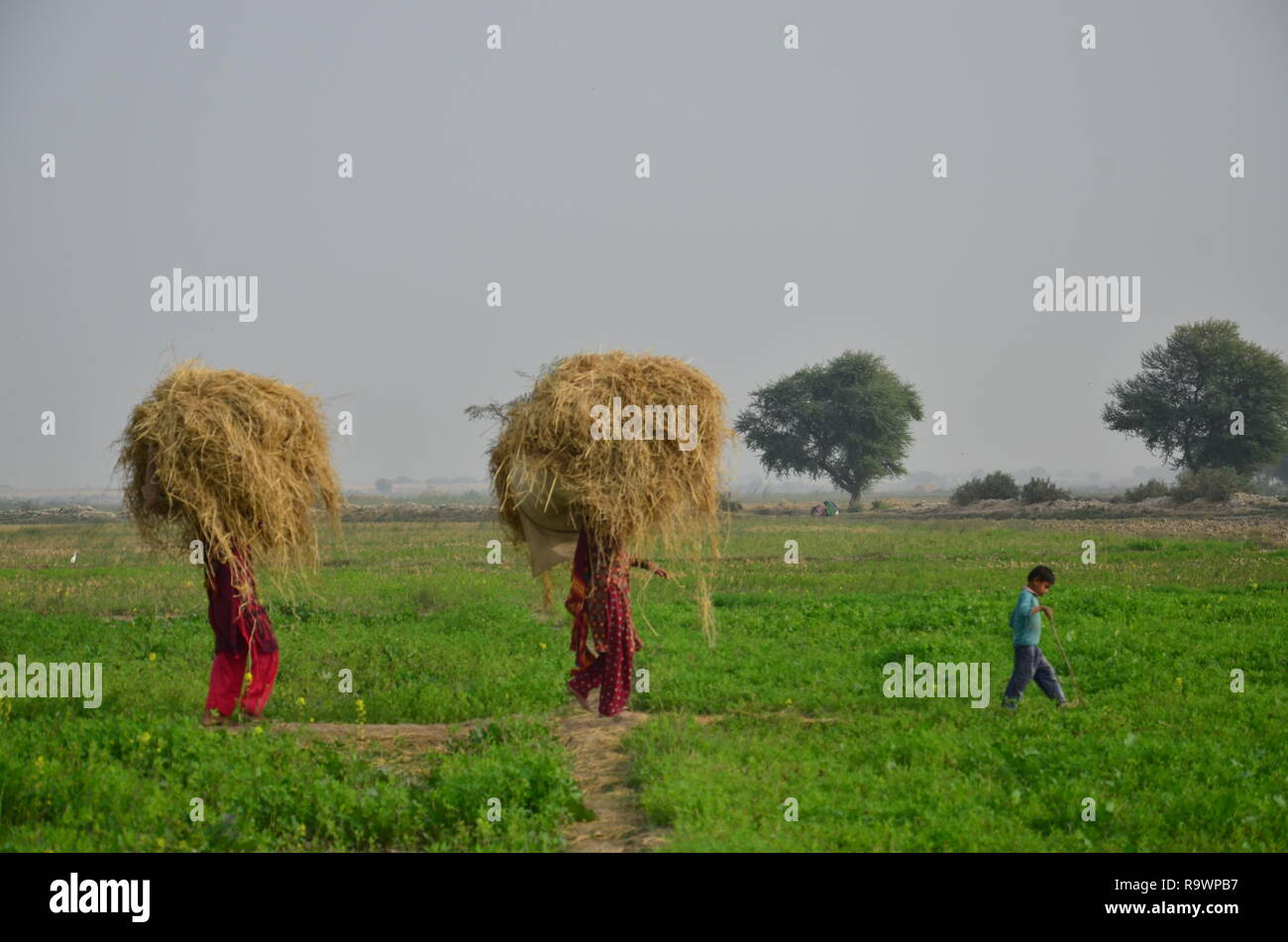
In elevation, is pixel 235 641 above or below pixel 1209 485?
below

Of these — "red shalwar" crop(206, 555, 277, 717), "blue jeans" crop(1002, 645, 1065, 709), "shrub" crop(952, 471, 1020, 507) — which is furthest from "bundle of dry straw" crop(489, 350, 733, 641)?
"shrub" crop(952, 471, 1020, 507)

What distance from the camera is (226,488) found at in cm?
1022

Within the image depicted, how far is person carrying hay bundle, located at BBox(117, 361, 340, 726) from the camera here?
10188 millimetres

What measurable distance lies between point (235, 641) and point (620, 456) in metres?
3.74

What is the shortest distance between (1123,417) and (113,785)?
197ft

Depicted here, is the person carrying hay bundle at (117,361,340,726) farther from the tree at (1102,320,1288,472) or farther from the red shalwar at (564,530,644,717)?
the tree at (1102,320,1288,472)

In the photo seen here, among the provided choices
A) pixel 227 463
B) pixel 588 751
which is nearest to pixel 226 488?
pixel 227 463

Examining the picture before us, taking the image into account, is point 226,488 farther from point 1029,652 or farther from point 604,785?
point 1029,652

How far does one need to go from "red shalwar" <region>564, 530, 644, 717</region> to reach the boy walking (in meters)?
3.44

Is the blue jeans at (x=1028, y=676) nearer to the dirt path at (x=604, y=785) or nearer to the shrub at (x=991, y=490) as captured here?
the dirt path at (x=604, y=785)

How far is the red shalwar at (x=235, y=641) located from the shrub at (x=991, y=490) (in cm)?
4811

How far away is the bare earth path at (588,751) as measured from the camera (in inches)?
296
